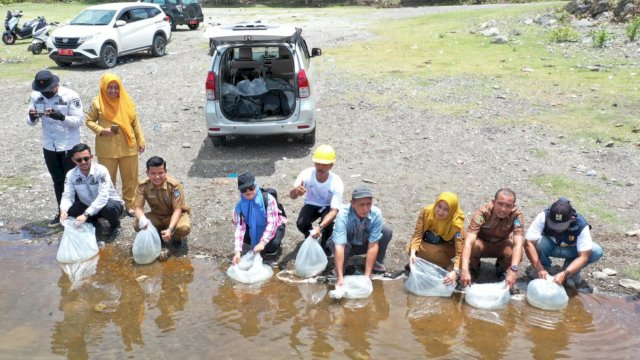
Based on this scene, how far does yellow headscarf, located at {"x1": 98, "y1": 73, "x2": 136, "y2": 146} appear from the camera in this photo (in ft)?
19.9

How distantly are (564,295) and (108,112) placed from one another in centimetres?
466

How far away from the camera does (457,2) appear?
32.7 m

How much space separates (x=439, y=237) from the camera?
17.1 feet

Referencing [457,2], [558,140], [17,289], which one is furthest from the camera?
[457,2]

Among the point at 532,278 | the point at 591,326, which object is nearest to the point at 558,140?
the point at 532,278

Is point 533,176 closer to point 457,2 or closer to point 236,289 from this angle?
point 236,289

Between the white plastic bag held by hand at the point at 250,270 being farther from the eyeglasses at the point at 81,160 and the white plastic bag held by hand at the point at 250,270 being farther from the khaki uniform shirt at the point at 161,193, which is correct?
A: the eyeglasses at the point at 81,160

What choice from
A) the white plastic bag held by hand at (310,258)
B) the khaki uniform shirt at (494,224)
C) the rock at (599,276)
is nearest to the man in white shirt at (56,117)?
the white plastic bag held by hand at (310,258)

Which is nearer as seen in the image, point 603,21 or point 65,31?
point 65,31

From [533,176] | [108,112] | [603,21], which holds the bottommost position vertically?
[533,176]

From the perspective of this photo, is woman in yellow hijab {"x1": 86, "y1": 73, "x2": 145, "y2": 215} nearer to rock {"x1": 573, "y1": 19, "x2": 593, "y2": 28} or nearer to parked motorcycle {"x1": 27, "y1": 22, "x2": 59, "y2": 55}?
parked motorcycle {"x1": 27, "y1": 22, "x2": 59, "y2": 55}

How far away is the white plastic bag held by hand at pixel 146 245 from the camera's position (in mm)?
5504

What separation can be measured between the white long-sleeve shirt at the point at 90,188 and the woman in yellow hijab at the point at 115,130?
1.28 ft

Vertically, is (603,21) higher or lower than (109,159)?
higher
